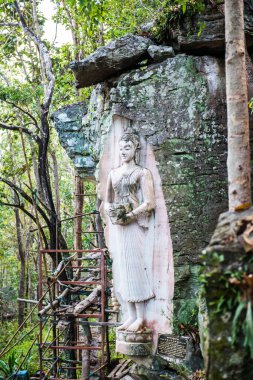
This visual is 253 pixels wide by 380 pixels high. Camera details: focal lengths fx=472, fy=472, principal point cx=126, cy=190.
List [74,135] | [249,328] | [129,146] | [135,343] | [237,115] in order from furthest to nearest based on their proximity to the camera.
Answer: [74,135]
[129,146]
[135,343]
[237,115]
[249,328]

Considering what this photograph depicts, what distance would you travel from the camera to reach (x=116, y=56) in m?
6.98

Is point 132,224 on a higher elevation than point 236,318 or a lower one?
higher

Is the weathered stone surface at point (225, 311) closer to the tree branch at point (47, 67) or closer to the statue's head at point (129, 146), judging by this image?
the statue's head at point (129, 146)

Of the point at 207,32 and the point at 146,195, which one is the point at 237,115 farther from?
the point at 207,32

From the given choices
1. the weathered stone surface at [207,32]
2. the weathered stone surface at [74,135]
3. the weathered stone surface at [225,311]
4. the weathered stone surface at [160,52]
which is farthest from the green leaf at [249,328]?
the weathered stone surface at [74,135]

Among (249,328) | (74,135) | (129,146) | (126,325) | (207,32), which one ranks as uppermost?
(207,32)

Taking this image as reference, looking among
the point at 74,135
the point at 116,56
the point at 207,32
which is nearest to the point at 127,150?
the point at 116,56

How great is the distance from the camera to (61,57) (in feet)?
41.5

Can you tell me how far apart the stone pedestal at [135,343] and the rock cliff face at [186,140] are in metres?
0.47

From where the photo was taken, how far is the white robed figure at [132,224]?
260 inches

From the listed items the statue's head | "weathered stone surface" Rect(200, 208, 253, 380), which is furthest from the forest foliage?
A: "weathered stone surface" Rect(200, 208, 253, 380)

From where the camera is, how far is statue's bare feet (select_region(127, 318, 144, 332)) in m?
6.51

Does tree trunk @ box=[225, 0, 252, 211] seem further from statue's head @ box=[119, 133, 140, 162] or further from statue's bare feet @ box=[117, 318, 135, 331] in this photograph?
statue's bare feet @ box=[117, 318, 135, 331]

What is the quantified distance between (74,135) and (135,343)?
12.3 feet
